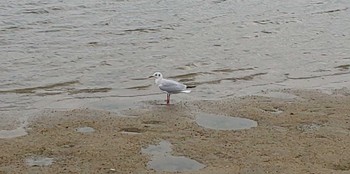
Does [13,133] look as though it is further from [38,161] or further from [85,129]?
[38,161]

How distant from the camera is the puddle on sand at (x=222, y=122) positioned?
986 centimetres

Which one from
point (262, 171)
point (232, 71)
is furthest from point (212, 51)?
point (262, 171)

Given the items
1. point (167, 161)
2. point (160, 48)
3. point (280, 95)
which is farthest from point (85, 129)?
point (160, 48)

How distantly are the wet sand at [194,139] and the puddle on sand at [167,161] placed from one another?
8 centimetres

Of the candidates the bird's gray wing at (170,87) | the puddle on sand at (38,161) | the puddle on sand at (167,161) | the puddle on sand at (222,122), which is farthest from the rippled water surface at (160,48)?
the puddle on sand at (167,161)

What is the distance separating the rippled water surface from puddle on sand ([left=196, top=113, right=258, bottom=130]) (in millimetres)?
1375

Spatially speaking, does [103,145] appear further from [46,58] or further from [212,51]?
[212,51]

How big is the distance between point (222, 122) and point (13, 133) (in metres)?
2.91

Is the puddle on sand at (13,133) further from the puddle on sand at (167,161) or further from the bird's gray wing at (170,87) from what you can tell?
the bird's gray wing at (170,87)

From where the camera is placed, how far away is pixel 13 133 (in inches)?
373

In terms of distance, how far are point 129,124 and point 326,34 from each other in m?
9.22

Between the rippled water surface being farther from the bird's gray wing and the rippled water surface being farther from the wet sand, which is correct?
the wet sand

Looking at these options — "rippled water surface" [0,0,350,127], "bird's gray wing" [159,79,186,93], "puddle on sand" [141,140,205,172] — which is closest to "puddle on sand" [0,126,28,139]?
"rippled water surface" [0,0,350,127]

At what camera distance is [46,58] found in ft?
47.8
